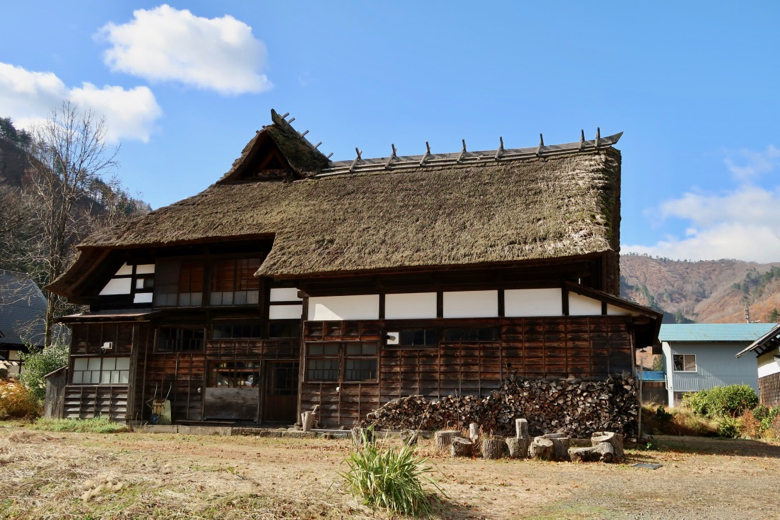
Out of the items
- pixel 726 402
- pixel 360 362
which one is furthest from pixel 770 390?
pixel 360 362

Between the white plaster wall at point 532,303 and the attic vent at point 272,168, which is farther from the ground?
the attic vent at point 272,168

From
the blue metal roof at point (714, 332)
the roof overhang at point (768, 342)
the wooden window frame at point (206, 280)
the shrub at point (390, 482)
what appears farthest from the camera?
the blue metal roof at point (714, 332)

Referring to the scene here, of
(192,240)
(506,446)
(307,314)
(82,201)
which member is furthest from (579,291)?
(82,201)

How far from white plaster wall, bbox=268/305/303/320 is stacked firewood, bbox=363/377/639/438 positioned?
355cm

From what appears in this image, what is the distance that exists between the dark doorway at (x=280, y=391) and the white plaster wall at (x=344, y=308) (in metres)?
1.65

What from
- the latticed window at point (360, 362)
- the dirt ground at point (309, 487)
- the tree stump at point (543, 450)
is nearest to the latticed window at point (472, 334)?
the latticed window at point (360, 362)

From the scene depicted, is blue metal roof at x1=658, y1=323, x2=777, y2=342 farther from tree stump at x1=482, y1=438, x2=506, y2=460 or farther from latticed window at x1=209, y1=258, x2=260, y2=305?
tree stump at x1=482, y1=438, x2=506, y2=460

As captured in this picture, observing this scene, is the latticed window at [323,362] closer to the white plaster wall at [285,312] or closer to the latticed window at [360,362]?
the latticed window at [360,362]

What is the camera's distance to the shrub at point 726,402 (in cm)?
2398

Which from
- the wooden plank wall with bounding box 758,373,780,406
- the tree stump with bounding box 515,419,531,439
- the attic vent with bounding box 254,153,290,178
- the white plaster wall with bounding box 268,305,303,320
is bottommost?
the tree stump with bounding box 515,419,531,439

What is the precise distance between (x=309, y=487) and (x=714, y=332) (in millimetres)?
33233

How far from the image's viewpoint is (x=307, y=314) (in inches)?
655

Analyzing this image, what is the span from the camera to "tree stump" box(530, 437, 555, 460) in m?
11.9

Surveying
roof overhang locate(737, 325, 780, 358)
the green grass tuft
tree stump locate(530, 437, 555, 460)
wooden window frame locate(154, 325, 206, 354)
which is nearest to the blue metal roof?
roof overhang locate(737, 325, 780, 358)
